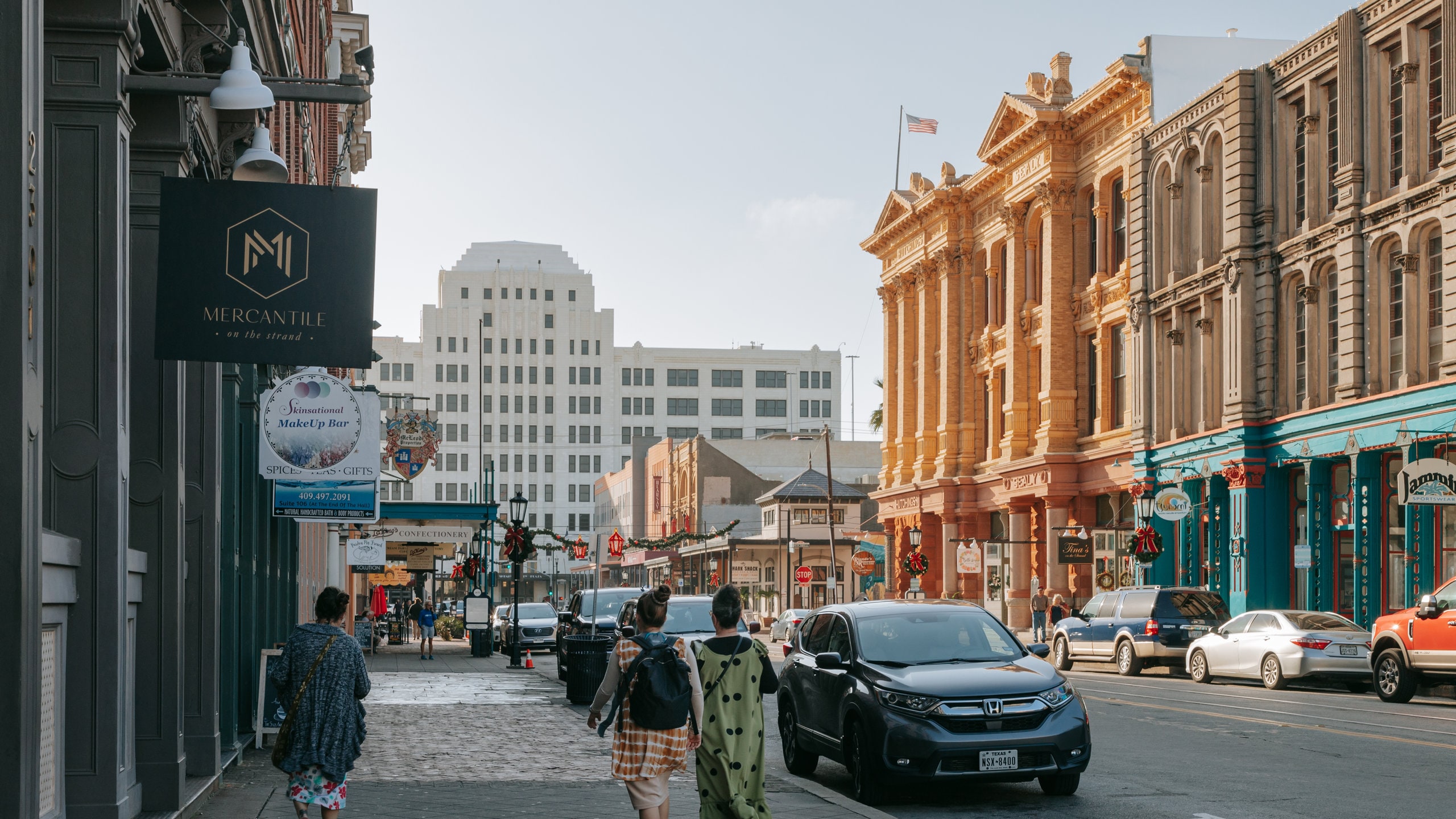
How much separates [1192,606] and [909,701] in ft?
70.7

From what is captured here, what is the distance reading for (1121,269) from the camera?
49.5 meters

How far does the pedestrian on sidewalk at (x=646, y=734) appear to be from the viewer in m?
9.42

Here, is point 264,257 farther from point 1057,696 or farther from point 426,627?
point 426,627

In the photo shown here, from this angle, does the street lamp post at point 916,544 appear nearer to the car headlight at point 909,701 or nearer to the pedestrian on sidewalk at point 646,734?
the car headlight at point 909,701

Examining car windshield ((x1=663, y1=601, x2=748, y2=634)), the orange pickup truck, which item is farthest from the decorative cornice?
car windshield ((x1=663, y1=601, x2=748, y2=634))

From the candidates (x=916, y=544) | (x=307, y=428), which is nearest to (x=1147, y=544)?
(x=916, y=544)

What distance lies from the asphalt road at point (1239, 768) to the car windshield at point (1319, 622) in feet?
12.6

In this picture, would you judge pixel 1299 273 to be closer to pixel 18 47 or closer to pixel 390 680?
pixel 390 680

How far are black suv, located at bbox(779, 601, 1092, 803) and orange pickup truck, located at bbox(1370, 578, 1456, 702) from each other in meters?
11.2

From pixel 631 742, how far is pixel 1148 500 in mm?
37310

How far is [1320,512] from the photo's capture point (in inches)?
1486

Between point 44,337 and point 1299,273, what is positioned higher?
point 1299,273

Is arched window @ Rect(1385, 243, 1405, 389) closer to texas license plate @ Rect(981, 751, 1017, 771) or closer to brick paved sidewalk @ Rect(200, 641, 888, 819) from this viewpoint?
brick paved sidewalk @ Rect(200, 641, 888, 819)

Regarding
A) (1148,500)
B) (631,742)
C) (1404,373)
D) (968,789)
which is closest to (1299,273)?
(1404,373)
